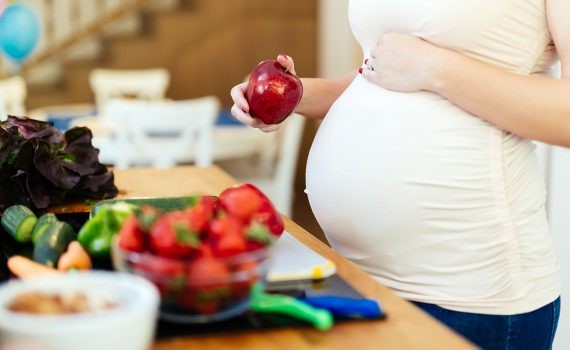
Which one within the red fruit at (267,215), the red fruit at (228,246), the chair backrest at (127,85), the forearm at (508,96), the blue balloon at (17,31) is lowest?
the chair backrest at (127,85)

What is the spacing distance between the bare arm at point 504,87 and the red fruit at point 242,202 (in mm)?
375

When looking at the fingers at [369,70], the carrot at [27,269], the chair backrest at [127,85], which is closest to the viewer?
the carrot at [27,269]

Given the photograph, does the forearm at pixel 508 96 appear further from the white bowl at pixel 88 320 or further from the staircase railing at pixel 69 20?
the staircase railing at pixel 69 20

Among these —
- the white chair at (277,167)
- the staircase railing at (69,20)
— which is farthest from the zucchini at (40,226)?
the staircase railing at (69,20)

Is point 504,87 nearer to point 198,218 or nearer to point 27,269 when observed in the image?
point 198,218

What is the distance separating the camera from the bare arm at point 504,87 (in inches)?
43.9

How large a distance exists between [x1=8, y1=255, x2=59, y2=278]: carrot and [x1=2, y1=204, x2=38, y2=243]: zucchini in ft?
0.56

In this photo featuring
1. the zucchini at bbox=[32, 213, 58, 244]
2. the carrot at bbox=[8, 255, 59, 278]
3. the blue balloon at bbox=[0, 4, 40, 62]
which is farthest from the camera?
the blue balloon at bbox=[0, 4, 40, 62]

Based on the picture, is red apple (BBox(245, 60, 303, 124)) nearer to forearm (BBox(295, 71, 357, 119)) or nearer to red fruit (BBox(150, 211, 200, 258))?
forearm (BBox(295, 71, 357, 119))

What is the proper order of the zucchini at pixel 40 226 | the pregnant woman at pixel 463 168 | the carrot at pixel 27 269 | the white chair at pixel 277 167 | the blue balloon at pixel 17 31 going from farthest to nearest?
the white chair at pixel 277 167 < the blue balloon at pixel 17 31 < the pregnant woman at pixel 463 168 < the zucchini at pixel 40 226 < the carrot at pixel 27 269

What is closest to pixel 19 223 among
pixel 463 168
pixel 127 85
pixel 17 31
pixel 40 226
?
pixel 40 226

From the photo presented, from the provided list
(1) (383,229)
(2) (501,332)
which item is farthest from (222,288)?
(2) (501,332)

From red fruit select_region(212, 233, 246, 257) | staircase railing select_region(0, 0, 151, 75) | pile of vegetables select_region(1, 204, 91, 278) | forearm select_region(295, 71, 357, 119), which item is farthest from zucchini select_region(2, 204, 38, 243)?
staircase railing select_region(0, 0, 151, 75)

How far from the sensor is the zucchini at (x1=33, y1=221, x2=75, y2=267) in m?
0.96
